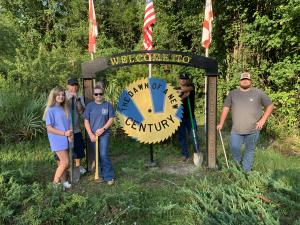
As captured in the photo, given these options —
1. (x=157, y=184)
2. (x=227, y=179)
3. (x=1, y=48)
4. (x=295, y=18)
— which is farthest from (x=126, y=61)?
(x=1, y=48)

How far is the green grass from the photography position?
4.79 m

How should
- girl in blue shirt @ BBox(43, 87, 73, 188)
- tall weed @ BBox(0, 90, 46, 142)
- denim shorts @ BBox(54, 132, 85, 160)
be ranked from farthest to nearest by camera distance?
tall weed @ BBox(0, 90, 46, 142) < denim shorts @ BBox(54, 132, 85, 160) < girl in blue shirt @ BBox(43, 87, 73, 188)

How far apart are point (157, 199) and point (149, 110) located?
5.96 feet

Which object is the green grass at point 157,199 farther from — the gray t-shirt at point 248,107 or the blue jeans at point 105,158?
the gray t-shirt at point 248,107

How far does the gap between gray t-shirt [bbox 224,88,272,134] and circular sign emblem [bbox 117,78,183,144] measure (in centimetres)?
121

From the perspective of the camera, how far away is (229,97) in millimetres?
6262

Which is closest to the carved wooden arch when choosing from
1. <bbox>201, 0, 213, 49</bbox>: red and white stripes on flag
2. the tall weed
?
<bbox>201, 0, 213, 49</bbox>: red and white stripes on flag

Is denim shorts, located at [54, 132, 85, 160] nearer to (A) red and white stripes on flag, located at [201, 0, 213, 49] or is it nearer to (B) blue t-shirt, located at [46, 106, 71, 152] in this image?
(B) blue t-shirt, located at [46, 106, 71, 152]

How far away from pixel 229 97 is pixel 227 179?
1290 mm

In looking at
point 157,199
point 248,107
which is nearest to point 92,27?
point 248,107

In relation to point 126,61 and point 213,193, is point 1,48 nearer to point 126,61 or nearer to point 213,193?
point 126,61

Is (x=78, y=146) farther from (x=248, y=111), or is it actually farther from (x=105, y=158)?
(x=248, y=111)

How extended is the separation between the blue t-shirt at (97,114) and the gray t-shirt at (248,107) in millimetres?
1966

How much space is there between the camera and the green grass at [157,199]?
4.79m
